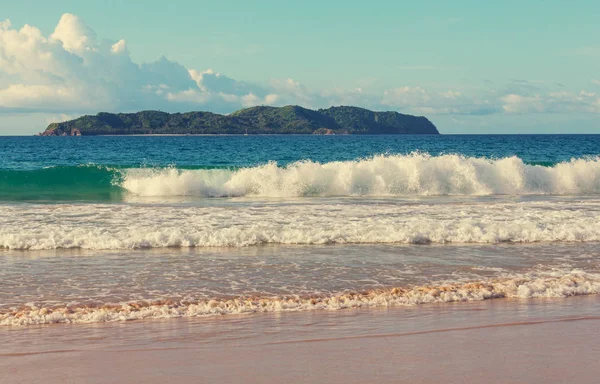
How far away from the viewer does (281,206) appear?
721 inches

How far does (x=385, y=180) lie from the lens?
2439 cm

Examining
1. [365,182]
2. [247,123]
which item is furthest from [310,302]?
[247,123]

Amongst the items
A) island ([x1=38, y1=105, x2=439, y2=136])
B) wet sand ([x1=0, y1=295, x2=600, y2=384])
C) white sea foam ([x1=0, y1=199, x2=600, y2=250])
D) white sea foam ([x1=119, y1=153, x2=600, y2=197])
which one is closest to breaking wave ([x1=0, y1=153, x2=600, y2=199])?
white sea foam ([x1=119, y1=153, x2=600, y2=197])

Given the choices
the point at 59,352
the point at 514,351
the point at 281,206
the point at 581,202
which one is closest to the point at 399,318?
the point at 514,351

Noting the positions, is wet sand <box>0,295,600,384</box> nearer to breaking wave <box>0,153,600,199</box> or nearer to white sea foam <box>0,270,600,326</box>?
white sea foam <box>0,270,600,326</box>

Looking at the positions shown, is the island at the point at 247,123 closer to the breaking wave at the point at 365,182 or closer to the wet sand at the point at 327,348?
the breaking wave at the point at 365,182

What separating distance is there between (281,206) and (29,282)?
391 inches

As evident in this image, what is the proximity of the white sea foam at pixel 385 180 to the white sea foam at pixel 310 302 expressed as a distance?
48.4 ft

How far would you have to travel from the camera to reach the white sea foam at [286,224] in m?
12.2

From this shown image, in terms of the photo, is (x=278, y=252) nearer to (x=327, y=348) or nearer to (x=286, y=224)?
(x=286, y=224)

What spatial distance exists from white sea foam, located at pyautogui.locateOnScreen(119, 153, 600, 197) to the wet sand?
53.0 feet

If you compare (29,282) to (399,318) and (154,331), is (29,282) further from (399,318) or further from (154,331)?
(399,318)

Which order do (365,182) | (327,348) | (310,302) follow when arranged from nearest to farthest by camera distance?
(327,348) < (310,302) < (365,182)

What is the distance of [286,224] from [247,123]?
138 meters
